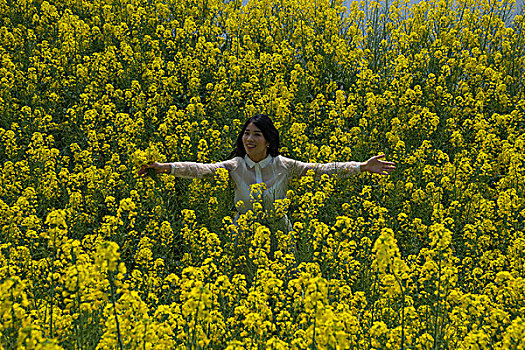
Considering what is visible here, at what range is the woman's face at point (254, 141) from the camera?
17.6 feet

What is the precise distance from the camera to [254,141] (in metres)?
5.36

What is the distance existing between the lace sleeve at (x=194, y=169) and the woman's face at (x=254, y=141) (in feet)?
0.85

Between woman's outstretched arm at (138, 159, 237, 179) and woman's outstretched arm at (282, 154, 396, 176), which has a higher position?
woman's outstretched arm at (282, 154, 396, 176)

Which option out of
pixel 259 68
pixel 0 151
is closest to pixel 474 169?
pixel 259 68

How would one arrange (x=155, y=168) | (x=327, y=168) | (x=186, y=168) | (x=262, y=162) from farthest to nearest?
(x=327, y=168) → (x=262, y=162) → (x=186, y=168) → (x=155, y=168)

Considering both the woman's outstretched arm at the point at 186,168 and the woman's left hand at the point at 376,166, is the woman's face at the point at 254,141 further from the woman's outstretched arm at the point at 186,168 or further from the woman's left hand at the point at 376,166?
the woman's left hand at the point at 376,166

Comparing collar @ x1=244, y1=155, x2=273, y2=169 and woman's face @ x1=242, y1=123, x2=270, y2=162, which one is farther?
collar @ x1=244, y1=155, x2=273, y2=169

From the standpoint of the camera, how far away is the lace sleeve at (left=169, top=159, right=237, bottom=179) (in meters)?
5.29

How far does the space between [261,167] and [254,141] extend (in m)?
0.30

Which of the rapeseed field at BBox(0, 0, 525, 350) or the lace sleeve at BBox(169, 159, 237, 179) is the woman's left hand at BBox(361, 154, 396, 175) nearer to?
the rapeseed field at BBox(0, 0, 525, 350)

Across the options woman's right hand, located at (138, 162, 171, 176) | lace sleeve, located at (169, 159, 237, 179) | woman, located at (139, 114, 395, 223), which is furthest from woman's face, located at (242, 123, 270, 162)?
woman's right hand, located at (138, 162, 171, 176)

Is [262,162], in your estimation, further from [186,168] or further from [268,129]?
[186,168]

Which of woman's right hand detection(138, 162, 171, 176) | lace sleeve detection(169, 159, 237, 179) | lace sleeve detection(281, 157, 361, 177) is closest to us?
woman's right hand detection(138, 162, 171, 176)

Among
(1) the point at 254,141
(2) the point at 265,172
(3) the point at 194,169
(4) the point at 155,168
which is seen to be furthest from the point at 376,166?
(4) the point at 155,168
